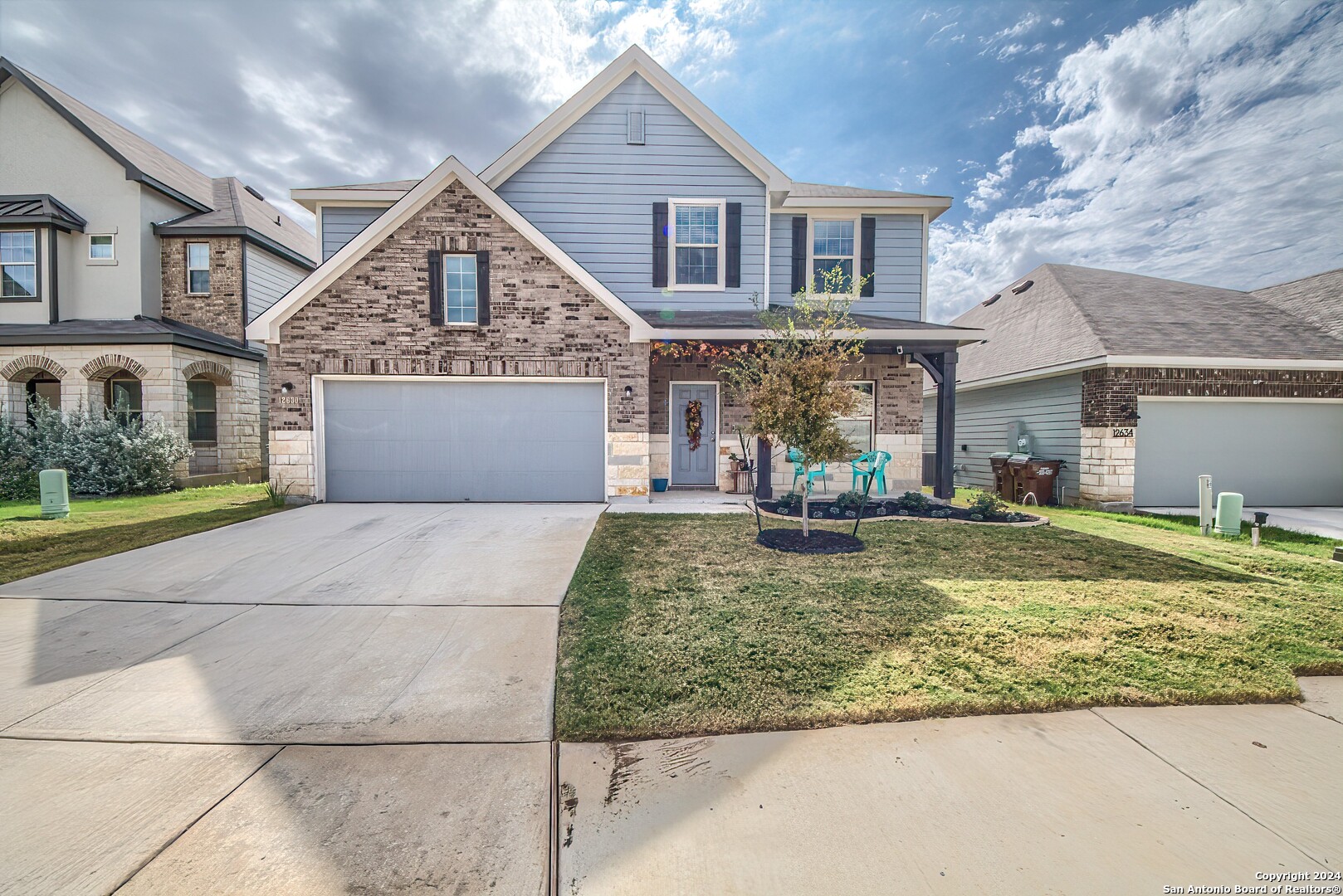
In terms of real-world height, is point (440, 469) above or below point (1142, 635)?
above

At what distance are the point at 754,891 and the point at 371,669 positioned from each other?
285 centimetres

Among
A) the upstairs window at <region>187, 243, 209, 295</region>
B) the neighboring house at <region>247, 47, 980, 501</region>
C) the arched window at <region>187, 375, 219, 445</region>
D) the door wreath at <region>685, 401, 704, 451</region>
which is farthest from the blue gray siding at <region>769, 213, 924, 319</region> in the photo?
the upstairs window at <region>187, 243, 209, 295</region>

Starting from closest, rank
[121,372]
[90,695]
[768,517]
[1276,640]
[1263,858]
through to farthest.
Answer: [1263,858] → [90,695] → [1276,640] → [768,517] → [121,372]

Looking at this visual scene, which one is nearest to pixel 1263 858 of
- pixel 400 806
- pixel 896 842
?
pixel 896 842

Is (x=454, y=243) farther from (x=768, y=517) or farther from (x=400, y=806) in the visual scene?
(x=400, y=806)

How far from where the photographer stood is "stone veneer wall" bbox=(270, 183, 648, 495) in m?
9.66

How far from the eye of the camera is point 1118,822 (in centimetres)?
220

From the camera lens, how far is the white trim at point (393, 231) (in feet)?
30.9

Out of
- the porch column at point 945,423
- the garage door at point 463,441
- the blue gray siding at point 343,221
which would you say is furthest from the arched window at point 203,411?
Answer: the porch column at point 945,423

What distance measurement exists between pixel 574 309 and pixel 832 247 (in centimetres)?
595

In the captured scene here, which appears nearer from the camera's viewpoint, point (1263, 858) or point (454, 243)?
point (1263, 858)

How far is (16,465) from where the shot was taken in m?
11.6

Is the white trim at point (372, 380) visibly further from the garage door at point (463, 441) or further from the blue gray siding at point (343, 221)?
the blue gray siding at point (343, 221)

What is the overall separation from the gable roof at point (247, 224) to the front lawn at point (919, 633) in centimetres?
1481
